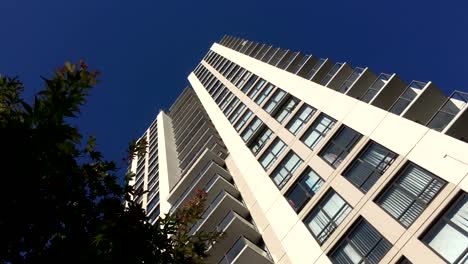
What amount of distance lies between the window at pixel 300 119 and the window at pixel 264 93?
7209 millimetres

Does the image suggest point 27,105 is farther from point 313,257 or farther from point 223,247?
point 223,247

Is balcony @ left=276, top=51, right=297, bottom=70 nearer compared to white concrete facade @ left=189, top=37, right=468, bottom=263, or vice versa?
white concrete facade @ left=189, top=37, right=468, bottom=263

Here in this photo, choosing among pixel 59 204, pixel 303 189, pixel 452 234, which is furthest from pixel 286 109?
pixel 59 204

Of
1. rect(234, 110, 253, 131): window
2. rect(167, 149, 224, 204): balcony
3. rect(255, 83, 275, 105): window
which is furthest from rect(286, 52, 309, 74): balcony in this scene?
rect(167, 149, 224, 204): balcony

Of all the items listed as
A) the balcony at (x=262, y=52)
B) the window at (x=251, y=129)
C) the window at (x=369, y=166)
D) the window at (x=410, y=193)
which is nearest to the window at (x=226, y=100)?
the balcony at (x=262, y=52)

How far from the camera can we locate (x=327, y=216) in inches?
750

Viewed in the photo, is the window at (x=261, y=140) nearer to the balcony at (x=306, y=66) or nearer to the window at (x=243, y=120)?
the window at (x=243, y=120)

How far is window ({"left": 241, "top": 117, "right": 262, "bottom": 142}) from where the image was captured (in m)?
31.3

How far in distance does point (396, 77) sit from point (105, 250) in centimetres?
1684

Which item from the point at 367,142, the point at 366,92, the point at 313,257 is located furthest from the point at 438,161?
the point at 366,92

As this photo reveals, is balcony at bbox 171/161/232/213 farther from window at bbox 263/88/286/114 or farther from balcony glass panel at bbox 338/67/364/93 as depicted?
balcony glass panel at bbox 338/67/364/93

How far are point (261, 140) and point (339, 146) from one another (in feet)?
28.9

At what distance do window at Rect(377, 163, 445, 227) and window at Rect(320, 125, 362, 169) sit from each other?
3.57m

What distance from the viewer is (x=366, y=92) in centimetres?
2330
